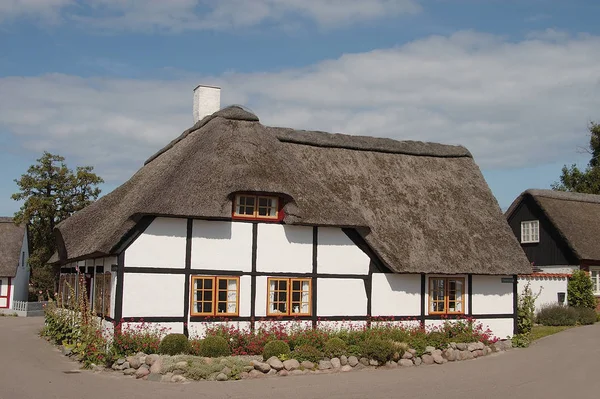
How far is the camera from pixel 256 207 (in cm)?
1905

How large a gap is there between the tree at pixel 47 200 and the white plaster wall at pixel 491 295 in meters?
28.7

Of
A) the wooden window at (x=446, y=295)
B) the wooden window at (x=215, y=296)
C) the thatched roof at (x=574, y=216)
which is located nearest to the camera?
the wooden window at (x=215, y=296)

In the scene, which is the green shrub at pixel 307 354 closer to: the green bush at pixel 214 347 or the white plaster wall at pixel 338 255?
the green bush at pixel 214 347

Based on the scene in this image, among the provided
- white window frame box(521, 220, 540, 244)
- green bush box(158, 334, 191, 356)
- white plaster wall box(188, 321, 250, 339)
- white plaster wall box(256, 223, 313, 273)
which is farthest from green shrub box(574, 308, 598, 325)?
green bush box(158, 334, 191, 356)

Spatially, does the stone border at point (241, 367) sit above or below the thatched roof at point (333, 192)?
below

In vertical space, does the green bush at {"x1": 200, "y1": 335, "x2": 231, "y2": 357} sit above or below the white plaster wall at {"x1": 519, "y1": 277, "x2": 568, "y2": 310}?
below

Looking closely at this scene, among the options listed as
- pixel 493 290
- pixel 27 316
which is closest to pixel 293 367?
pixel 493 290

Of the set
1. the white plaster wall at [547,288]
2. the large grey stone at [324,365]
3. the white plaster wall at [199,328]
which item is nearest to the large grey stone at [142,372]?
the white plaster wall at [199,328]

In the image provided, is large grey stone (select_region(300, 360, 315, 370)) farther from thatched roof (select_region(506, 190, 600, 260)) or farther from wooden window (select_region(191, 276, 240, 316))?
thatched roof (select_region(506, 190, 600, 260))

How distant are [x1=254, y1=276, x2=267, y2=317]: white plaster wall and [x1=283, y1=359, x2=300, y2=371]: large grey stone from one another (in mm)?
2672

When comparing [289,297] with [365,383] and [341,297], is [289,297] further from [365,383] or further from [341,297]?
[365,383]

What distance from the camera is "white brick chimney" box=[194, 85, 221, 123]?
76.3 feet

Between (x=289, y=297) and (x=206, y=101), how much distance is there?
25.7 feet

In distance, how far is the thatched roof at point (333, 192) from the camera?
59.6 feet
